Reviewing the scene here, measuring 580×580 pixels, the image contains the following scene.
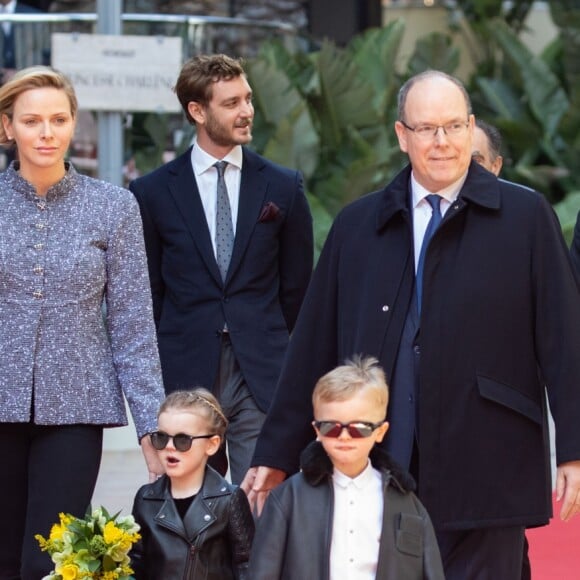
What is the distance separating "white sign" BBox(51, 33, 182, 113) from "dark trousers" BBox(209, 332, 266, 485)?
379 cm

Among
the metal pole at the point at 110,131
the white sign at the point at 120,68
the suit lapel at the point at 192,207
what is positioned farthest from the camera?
the metal pole at the point at 110,131

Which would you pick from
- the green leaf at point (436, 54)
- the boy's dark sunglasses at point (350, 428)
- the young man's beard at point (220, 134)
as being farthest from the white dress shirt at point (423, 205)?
the green leaf at point (436, 54)

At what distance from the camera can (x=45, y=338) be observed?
458 cm

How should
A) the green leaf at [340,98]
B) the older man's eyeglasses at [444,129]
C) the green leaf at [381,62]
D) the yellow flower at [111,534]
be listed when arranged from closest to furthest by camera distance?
the yellow flower at [111,534] → the older man's eyeglasses at [444,129] → the green leaf at [340,98] → the green leaf at [381,62]

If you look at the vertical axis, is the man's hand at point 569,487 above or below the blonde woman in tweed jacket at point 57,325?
below

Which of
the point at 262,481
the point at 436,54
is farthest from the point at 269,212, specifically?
the point at 436,54

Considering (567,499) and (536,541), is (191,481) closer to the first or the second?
(567,499)

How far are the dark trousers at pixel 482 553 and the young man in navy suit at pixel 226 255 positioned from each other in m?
1.42

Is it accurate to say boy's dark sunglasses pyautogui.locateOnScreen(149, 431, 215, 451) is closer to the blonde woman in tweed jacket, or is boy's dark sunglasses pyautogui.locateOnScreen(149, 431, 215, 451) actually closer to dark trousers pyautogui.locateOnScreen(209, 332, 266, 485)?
the blonde woman in tweed jacket

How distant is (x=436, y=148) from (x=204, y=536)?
1.30 meters

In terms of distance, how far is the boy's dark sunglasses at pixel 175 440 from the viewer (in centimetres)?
455

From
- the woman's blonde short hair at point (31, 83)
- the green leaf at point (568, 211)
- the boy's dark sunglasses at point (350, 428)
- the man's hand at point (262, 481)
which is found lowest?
the man's hand at point (262, 481)

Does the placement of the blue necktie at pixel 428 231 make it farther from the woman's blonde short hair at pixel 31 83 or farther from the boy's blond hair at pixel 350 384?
the woman's blonde short hair at pixel 31 83

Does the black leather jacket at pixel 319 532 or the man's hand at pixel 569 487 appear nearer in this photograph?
the black leather jacket at pixel 319 532
